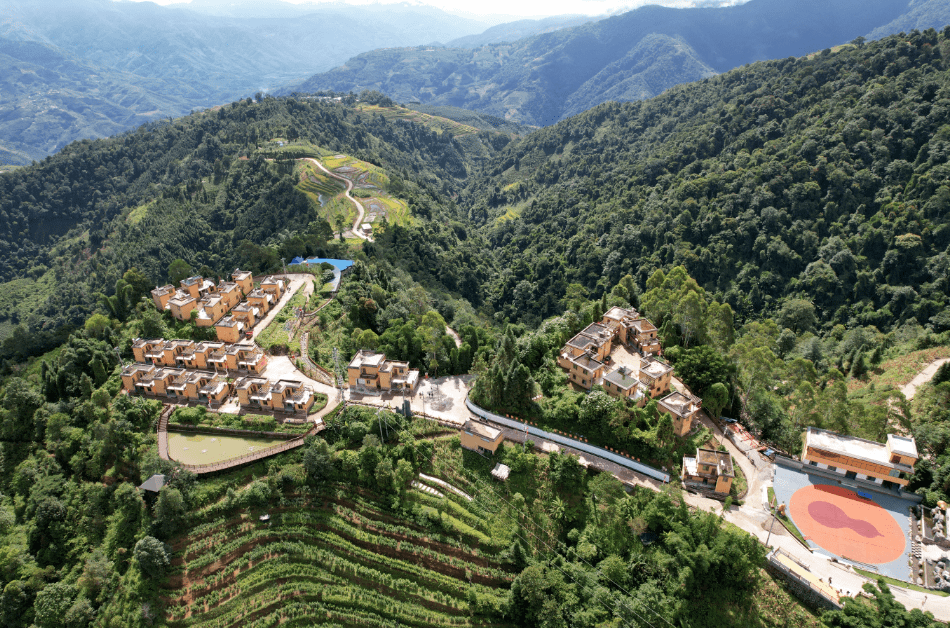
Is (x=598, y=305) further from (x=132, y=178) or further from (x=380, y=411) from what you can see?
(x=132, y=178)

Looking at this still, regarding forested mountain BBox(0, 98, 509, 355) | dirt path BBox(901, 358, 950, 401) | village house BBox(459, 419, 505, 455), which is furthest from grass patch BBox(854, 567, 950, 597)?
forested mountain BBox(0, 98, 509, 355)

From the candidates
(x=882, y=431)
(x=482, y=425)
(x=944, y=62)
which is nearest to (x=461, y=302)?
(x=482, y=425)

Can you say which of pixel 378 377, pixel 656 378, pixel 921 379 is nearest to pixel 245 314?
pixel 378 377

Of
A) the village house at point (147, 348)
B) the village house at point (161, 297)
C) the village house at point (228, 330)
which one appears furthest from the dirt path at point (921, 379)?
the village house at point (161, 297)

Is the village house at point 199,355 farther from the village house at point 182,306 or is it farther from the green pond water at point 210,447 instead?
the green pond water at point 210,447

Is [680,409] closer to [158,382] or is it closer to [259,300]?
[158,382]
